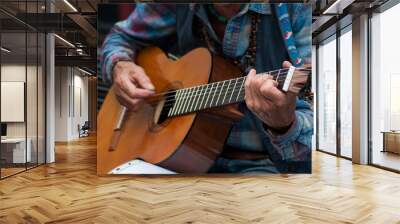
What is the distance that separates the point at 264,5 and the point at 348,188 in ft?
10.2

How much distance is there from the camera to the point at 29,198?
4941 millimetres

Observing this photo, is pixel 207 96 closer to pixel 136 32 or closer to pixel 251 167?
pixel 251 167

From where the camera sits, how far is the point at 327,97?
1066cm

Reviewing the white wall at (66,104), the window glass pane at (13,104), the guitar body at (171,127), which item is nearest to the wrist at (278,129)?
the guitar body at (171,127)

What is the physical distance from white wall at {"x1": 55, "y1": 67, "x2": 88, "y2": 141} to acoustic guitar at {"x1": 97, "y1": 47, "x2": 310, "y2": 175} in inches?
399

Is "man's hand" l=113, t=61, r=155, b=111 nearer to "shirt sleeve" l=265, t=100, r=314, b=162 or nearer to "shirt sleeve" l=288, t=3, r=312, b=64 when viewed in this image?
"shirt sleeve" l=265, t=100, r=314, b=162

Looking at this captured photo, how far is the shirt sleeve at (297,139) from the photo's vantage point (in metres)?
6.42

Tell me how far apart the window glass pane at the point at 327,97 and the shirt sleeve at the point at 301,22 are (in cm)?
372

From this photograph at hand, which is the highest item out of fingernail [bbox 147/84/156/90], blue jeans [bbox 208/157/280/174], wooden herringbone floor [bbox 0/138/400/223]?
fingernail [bbox 147/84/156/90]

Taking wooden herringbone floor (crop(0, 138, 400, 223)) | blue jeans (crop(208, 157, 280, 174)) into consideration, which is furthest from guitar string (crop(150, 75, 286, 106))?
wooden herringbone floor (crop(0, 138, 400, 223))

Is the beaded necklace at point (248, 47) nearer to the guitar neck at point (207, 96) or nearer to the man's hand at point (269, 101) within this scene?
the man's hand at point (269, 101)

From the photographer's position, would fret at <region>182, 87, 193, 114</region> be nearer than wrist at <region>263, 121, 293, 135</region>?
Yes

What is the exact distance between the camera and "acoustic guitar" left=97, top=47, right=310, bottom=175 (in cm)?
621

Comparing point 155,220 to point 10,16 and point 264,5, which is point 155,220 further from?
point 10,16
